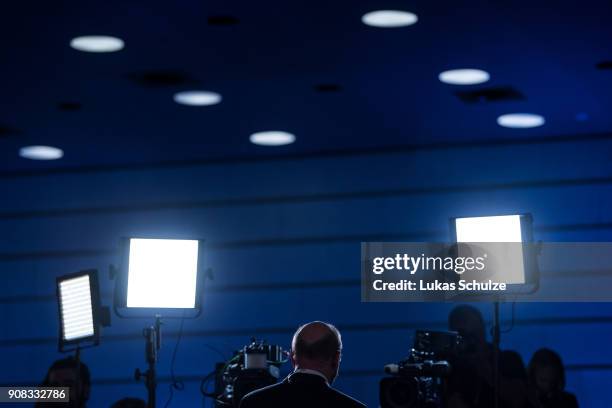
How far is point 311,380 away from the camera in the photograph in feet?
9.73

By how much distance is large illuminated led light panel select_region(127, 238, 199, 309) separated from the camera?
17.7 feet

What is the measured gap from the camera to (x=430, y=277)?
7141 mm

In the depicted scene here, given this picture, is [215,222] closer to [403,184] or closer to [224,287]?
[224,287]

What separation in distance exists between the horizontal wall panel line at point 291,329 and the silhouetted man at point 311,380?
158 inches

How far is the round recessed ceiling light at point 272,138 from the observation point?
6656 millimetres

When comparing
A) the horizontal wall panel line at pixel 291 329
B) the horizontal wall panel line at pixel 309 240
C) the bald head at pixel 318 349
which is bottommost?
the bald head at pixel 318 349

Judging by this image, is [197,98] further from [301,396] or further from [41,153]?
[301,396]

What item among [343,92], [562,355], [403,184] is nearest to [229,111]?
[343,92]

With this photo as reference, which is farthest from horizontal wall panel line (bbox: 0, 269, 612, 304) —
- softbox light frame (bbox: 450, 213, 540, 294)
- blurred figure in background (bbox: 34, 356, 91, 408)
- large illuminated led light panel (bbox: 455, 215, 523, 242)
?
softbox light frame (bbox: 450, 213, 540, 294)

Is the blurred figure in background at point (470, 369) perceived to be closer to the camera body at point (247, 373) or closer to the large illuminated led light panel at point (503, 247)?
the large illuminated led light panel at point (503, 247)

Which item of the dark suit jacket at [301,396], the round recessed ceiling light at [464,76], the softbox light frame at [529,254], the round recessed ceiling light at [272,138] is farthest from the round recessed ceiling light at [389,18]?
the round recessed ceiling light at [272,138]

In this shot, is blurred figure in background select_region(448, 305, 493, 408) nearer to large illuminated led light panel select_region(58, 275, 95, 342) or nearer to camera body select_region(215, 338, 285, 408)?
camera body select_region(215, 338, 285, 408)

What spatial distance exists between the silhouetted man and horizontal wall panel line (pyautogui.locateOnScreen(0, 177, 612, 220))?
412 centimetres

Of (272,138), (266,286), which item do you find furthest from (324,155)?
(266,286)
